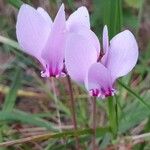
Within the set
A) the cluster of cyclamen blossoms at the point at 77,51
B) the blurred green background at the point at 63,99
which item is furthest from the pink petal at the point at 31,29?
the blurred green background at the point at 63,99

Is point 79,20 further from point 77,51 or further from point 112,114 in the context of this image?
point 112,114

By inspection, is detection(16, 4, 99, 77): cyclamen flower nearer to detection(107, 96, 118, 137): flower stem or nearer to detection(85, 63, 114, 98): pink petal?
detection(85, 63, 114, 98): pink petal

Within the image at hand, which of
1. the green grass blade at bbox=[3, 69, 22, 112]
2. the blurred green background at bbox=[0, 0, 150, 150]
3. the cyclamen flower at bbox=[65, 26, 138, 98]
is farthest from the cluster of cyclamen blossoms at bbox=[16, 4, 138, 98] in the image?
the green grass blade at bbox=[3, 69, 22, 112]

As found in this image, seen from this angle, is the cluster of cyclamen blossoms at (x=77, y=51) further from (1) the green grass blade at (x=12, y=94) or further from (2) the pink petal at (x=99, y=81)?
(1) the green grass blade at (x=12, y=94)

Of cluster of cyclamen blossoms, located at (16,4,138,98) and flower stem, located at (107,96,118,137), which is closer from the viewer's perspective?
cluster of cyclamen blossoms, located at (16,4,138,98)

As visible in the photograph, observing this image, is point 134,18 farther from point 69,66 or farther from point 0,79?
point 69,66

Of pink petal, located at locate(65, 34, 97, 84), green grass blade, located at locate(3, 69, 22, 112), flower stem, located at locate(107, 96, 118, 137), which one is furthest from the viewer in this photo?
green grass blade, located at locate(3, 69, 22, 112)
